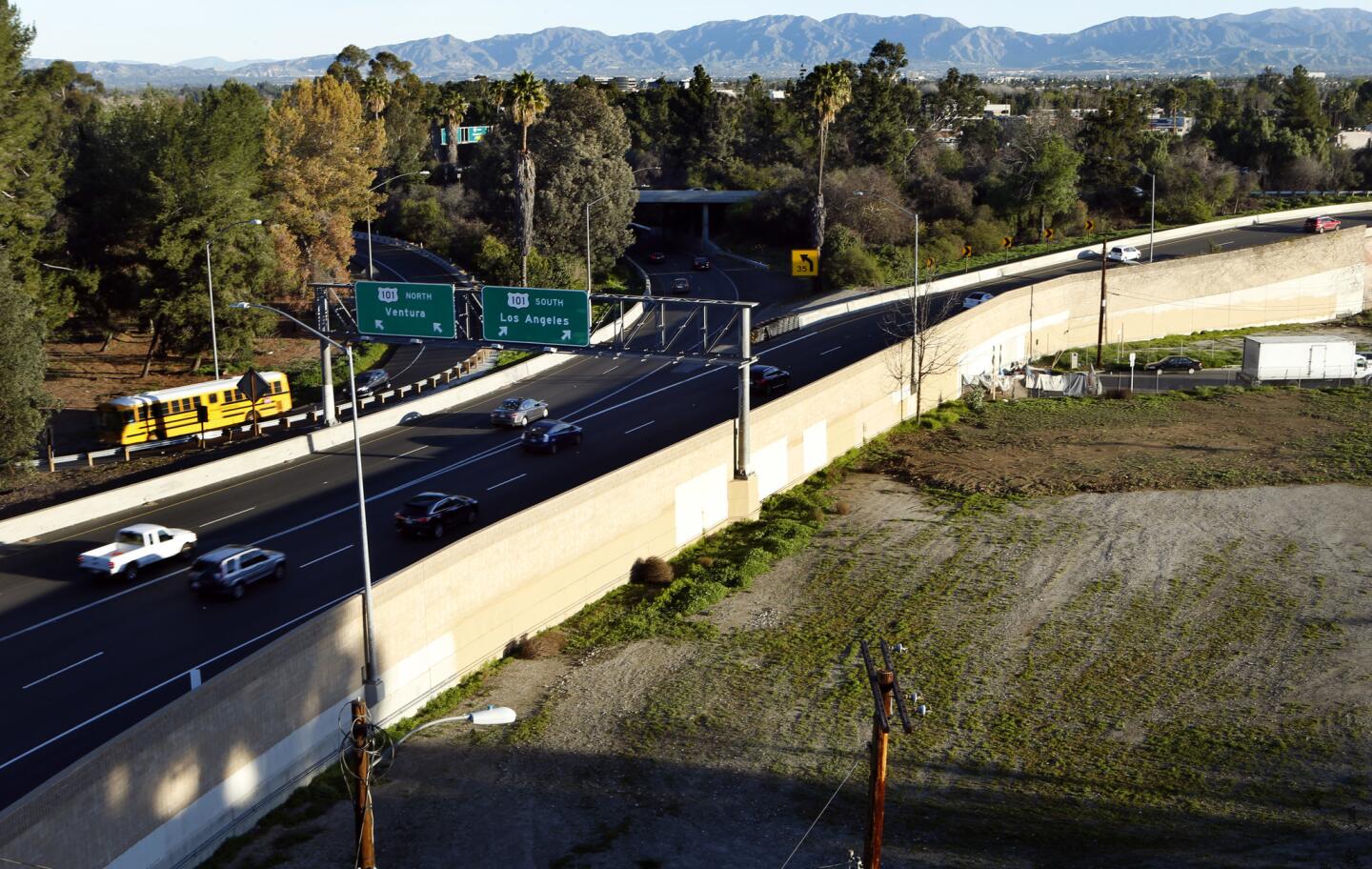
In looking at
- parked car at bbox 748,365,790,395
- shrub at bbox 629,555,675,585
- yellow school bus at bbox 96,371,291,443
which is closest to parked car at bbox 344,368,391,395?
yellow school bus at bbox 96,371,291,443

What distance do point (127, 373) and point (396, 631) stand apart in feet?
142

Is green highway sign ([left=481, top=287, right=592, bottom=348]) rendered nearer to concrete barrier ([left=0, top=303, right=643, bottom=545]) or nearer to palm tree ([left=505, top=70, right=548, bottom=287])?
concrete barrier ([left=0, top=303, right=643, bottom=545])

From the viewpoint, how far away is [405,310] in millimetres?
45812

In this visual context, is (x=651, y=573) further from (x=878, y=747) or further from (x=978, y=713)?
(x=878, y=747)

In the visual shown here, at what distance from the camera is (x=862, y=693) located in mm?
28516

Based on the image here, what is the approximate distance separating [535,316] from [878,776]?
30.1 metres

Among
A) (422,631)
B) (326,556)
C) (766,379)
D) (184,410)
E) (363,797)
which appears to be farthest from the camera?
(766,379)

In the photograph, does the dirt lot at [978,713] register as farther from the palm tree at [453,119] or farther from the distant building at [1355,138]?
the distant building at [1355,138]

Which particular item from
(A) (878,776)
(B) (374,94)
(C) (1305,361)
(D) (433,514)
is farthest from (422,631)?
(B) (374,94)

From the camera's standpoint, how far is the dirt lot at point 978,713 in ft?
72.6

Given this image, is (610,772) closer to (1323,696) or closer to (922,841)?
(922,841)

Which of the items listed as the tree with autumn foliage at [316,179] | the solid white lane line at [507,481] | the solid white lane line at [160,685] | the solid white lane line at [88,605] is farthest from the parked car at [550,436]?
the tree with autumn foliage at [316,179]

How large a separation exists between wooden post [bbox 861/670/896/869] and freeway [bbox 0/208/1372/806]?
15.1m

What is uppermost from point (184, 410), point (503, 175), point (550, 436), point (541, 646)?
point (503, 175)
